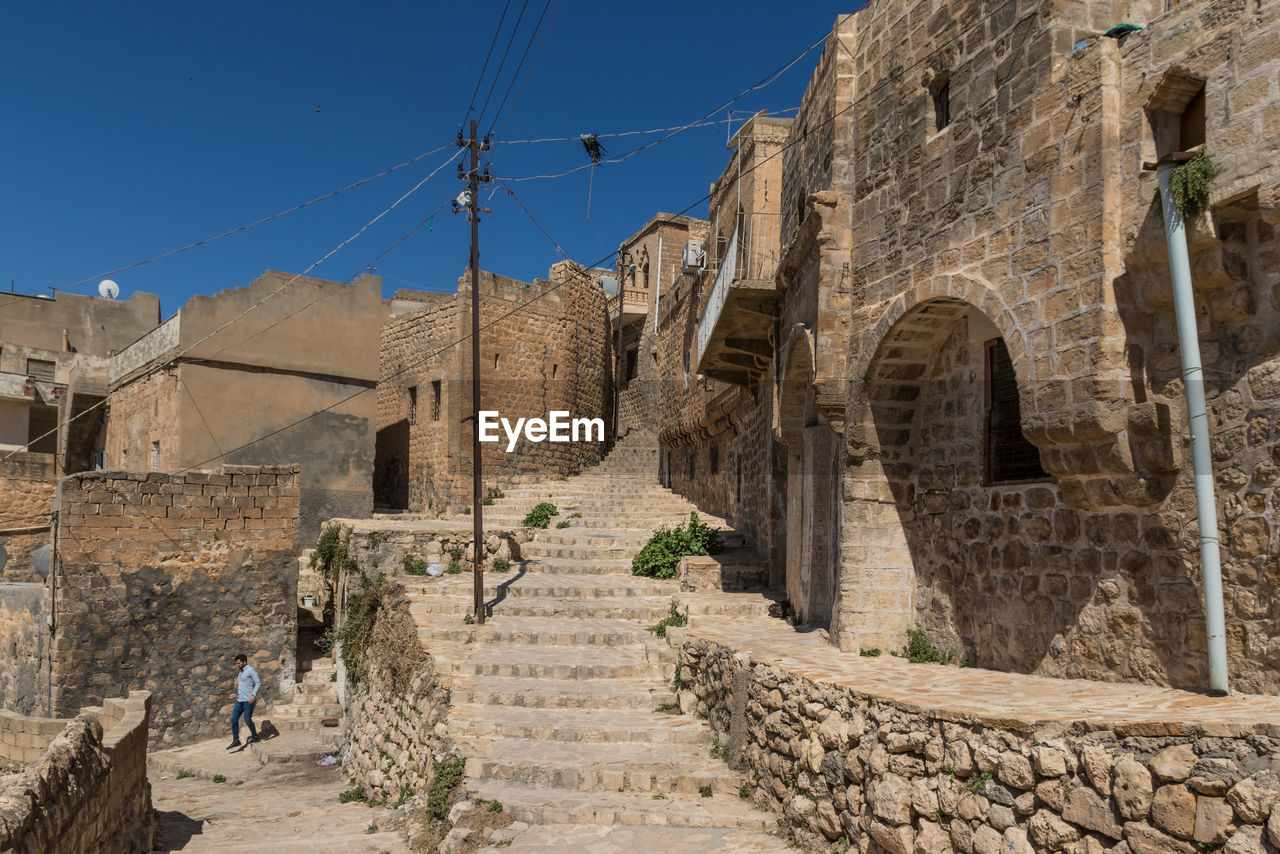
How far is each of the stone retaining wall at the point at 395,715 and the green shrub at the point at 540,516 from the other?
6.32 meters

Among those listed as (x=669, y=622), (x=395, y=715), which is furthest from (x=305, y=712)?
(x=669, y=622)

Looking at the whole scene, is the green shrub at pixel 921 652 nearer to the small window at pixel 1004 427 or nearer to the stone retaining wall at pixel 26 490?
the small window at pixel 1004 427

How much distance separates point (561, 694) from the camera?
32.0 feet

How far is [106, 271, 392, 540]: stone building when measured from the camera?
2003 centimetres

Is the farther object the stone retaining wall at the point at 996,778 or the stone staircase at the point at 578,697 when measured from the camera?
the stone staircase at the point at 578,697

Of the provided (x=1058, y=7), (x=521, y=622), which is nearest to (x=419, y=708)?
(x=521, y=622)

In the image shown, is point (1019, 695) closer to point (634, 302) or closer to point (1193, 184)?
point (1193, 184)

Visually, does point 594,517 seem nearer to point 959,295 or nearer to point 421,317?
point 421,317

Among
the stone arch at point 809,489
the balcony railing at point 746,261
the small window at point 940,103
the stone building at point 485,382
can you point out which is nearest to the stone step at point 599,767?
the stone arch at point 809,489

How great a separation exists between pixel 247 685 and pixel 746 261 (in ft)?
31.9

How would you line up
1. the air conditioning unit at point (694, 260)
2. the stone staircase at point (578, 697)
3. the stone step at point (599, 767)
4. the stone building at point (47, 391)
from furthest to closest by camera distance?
the stone building at point (47, 391) → the air conditioning unit at point (694, 260) → the stone step at point (599, 767) → the stone staircase at point (578, 697)

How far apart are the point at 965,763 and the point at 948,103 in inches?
205

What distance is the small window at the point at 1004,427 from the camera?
7277 mm

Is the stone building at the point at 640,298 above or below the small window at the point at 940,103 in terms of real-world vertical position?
above
